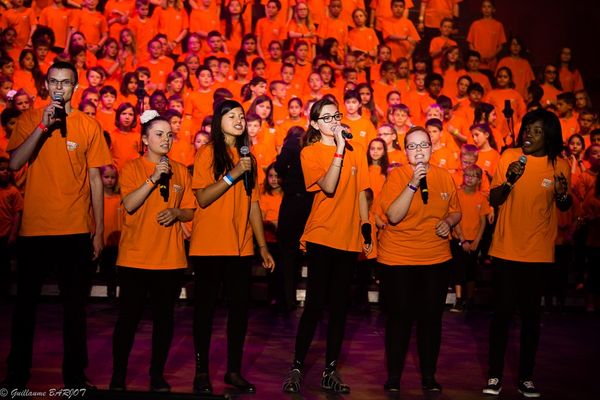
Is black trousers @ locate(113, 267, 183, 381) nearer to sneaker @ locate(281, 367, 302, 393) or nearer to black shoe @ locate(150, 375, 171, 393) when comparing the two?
black shoe @ locate(150, 375, 171, 393)

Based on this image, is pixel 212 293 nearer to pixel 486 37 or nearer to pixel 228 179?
pixel 228 179


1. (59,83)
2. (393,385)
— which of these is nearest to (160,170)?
(59,83)

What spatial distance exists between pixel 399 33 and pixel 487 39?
156 cm

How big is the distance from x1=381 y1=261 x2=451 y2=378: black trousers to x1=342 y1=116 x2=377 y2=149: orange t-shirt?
16.4ft

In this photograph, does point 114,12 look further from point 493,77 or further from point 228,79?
point 493,77

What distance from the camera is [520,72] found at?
1458 centimetres

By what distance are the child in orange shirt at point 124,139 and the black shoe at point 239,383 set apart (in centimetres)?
566

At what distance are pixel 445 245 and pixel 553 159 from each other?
89 cm

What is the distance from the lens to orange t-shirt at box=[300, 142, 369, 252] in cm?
552

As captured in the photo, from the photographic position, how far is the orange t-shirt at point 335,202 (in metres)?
5.52

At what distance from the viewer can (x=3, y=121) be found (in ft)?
33.4

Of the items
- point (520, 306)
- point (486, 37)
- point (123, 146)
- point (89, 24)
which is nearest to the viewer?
point (520, 306)

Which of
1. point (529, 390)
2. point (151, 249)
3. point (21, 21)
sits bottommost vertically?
point (529, 390)

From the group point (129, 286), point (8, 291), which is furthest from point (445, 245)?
point (8, 291)
